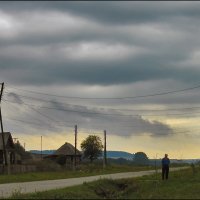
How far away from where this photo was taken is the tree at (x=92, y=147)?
12012 centimetres

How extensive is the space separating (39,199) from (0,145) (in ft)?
191

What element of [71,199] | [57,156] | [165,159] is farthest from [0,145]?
[71,199]

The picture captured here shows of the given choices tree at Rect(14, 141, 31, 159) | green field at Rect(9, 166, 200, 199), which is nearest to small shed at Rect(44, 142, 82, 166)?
tree at Rect(14, 141, 31, 159)

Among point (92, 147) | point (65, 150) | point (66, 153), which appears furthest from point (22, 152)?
point (92, 147)

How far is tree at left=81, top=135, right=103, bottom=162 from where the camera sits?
120125 mm

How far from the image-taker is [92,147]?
12000 centimetres

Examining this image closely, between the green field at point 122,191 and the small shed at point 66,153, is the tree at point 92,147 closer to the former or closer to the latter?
the small shed at point 66,153

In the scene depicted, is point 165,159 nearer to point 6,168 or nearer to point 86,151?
point 6,168

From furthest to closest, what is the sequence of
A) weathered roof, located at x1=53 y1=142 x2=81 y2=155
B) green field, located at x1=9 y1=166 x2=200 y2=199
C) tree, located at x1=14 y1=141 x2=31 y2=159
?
weathered roof, located at x1=53 y1=142 x2=81 y2=155, tree, located at x1=14 y1=141 x2=31 y2=159, green field, located at x1=9 y1=166 x2=200 y2=199

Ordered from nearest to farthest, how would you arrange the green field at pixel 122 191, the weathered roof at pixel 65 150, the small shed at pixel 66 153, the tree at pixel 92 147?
the green field at pixel 122 191 → the small shed at pixel 66 153 → the weathered roof at pixel 65 150 → the tree at pixel 92 147

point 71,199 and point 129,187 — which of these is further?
point 129,187

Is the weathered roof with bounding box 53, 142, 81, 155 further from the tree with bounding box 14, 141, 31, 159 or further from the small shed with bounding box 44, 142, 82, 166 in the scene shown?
the tree with bounding box 14, 141, 31, 159

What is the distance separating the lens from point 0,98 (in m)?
54.0

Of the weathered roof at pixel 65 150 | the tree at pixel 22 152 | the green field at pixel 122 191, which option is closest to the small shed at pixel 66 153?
the weathered roof at pixel 65 150
